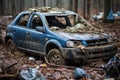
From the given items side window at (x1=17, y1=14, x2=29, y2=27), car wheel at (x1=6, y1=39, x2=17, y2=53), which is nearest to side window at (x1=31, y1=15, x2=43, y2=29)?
side window at (x1=17, y1=14, x2=29, y2=27)

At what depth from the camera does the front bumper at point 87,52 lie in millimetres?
9781

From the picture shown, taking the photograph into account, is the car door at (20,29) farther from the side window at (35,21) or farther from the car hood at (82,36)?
the car hood at (82,36)

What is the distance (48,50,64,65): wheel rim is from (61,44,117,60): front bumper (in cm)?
25

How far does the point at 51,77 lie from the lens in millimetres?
8984

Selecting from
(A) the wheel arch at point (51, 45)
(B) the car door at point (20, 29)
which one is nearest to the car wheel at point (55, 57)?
(A) the wheel arch at point (51, 45)

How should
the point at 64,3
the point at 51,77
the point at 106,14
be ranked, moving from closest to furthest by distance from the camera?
the point at 51,77
the point at 106,14
the point at 64,3

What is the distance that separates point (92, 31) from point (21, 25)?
2.76 m

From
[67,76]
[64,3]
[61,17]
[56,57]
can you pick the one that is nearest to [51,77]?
[67,76]

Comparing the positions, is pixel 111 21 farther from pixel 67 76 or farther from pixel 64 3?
pixel 64 3

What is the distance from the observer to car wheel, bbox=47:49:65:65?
10.1 metres

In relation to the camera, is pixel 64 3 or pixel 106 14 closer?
pixel 106 14

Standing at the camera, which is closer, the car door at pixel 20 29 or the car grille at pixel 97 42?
the car grille at pixel 97 42

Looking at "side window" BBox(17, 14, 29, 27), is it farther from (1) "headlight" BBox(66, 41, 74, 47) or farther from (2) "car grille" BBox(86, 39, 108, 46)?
(2) "car grille" BBox(86, 39, 108, 46)

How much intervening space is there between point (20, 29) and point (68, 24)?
164 centimetres
